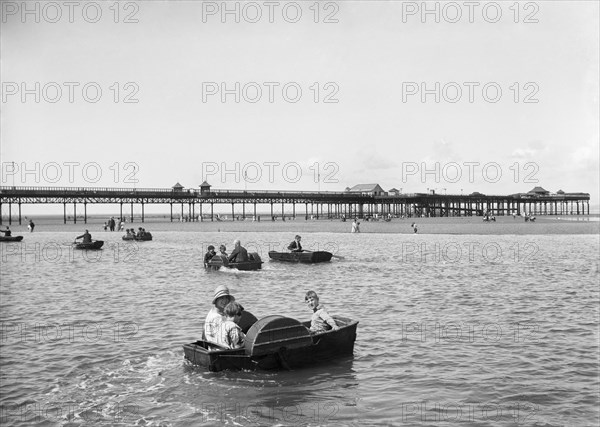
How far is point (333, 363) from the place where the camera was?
11.8 m

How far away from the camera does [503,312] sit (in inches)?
663

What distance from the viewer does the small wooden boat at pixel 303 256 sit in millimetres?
31016

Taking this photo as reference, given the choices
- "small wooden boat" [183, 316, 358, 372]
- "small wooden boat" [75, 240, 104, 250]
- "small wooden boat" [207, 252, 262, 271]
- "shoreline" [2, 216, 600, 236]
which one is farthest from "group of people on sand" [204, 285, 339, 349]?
"shoreline" [2, 216, 600, 236]

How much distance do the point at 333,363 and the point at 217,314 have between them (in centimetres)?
259

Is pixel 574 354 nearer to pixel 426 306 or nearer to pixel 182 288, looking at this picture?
pixel 426 306

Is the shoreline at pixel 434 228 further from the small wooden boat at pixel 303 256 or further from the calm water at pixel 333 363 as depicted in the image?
the calm water at pixel 333 363

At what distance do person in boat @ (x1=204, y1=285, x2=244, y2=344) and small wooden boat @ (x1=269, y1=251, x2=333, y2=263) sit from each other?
64.2ft

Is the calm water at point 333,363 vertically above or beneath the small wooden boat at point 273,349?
beneath

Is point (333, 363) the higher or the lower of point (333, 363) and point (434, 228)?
the lower

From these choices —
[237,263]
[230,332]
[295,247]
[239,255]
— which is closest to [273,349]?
[230,332]

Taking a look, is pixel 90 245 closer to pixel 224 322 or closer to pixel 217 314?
pixel 217 314

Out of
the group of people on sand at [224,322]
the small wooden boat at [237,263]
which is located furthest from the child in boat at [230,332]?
the small wooden boat at [237,263]

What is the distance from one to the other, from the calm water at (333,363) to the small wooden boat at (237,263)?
138 cm

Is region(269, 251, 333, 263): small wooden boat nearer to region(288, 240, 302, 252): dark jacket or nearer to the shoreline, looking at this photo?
region(288, 240, 302, 252): dark jacket
